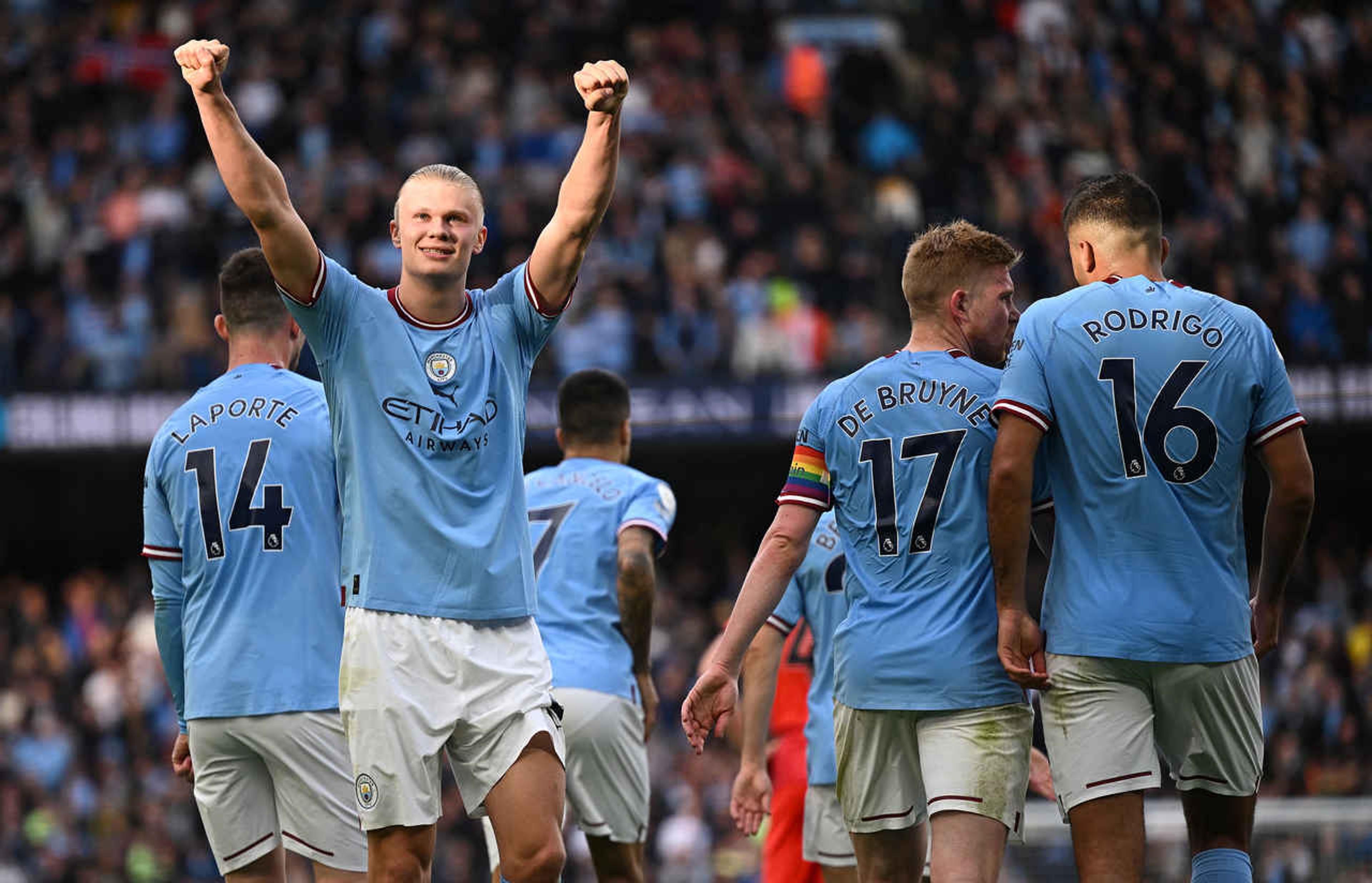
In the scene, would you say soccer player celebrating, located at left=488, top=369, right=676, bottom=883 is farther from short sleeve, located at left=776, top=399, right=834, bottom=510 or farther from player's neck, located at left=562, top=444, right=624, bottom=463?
short sleeve, located at left=776, top=399, right=834, bottom=510

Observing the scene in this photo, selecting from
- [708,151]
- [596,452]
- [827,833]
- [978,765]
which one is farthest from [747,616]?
[708,151]

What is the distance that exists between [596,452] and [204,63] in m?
2.99

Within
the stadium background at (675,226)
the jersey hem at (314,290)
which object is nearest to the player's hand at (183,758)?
the jersey hem at (314,290)

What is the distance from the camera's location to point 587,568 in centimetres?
737

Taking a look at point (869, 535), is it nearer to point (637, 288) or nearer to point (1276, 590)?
point (1276, 590)

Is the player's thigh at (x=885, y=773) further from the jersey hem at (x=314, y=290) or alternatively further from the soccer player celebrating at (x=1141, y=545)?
the jersey hem at (x=314, y=290)

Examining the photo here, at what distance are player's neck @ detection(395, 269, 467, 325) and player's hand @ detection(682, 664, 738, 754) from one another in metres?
1.33

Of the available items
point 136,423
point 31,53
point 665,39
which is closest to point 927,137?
point 665,39

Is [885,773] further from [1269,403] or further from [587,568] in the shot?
[587,568]

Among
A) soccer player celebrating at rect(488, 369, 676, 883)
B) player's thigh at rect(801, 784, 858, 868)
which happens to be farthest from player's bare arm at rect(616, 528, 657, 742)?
player's thigh at rect(801, 784, 858, 868)

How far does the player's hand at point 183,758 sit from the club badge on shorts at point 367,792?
1.26m

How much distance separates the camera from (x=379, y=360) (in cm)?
534

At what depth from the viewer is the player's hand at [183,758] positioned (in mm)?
6242

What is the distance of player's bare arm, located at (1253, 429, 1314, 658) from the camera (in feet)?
18.1
